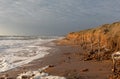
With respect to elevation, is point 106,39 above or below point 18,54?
above

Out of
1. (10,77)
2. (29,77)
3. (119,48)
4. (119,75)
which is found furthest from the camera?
(119,48)

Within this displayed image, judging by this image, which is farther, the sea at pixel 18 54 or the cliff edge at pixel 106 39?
the cliff edge at pixel 106 39

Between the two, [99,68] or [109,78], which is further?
[99,68]

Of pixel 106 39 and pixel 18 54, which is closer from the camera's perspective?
pixel 106 39

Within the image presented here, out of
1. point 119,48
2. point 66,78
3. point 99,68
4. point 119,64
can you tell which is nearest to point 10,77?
point 66,78

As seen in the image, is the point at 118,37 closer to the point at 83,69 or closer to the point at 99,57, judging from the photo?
the point at 99,57

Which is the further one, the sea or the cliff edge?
the cliff edge

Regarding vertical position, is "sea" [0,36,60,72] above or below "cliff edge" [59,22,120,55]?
below

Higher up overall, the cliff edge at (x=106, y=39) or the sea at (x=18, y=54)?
the cliff edge at (x=106, y=39)

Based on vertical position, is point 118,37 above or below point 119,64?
above

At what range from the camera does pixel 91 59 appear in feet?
66.5

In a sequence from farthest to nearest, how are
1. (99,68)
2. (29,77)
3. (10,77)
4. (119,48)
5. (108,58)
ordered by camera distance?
(119,48), (108,58), (99,68), (10,77), (29,77)

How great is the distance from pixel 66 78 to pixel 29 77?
2300 millimetres

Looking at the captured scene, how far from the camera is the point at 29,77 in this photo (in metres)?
14.0
